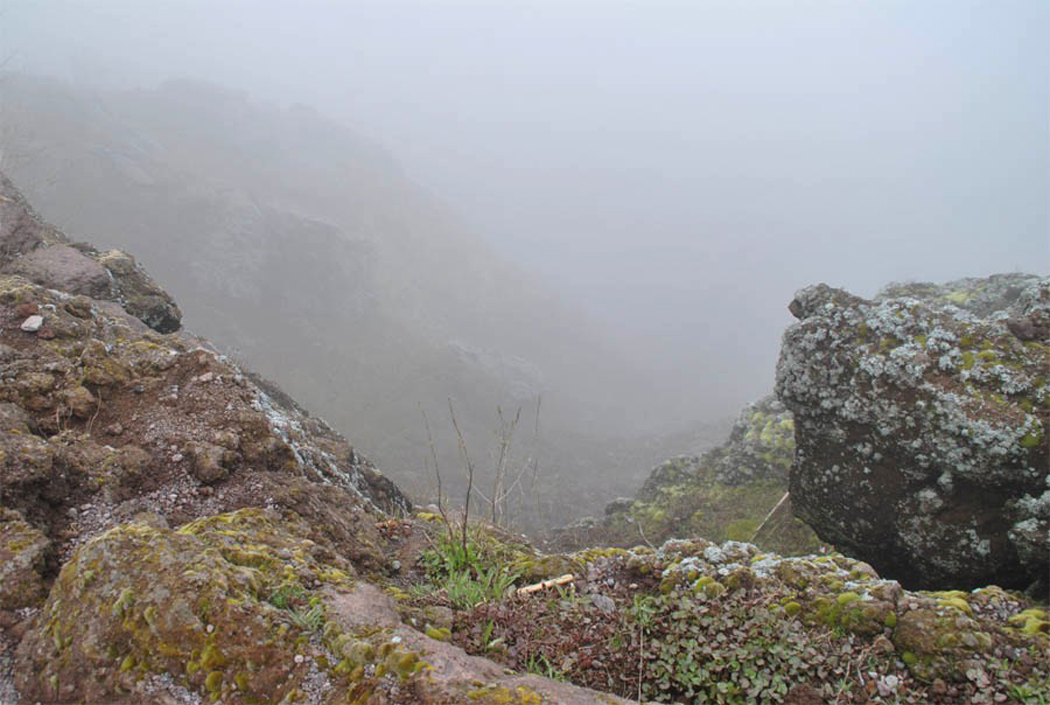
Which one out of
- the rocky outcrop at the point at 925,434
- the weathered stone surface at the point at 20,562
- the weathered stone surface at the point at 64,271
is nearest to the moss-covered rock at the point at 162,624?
the weathered stone surface at the point at 20,562

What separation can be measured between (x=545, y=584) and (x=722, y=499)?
11.6m

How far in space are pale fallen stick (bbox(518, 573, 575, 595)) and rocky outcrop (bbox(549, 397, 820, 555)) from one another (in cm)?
832

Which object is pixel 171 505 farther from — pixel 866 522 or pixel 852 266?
pixel 852 266

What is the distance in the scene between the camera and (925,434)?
647cm

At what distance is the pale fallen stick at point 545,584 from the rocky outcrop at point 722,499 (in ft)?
27.3

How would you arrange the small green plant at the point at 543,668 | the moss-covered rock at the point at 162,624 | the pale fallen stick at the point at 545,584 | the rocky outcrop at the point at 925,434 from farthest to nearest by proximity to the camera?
the rocky outcrop at the point at 925,434
the pale fallen stick at the point at 545,584
the small green plant at the point at 543,668
the moss-covered rock at the point at 162,624

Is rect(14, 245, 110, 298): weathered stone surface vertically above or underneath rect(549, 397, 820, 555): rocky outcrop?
above

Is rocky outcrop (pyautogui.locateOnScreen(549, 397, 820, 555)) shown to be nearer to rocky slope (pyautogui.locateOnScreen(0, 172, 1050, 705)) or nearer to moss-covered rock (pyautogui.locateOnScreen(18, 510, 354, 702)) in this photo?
rocky slope (pyautogui.locateOnScreen(0, 172, 1050, 705))

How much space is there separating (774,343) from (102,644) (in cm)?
9376

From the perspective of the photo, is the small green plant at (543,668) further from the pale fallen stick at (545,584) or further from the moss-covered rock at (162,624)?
the moss-covered rock at (162,624)

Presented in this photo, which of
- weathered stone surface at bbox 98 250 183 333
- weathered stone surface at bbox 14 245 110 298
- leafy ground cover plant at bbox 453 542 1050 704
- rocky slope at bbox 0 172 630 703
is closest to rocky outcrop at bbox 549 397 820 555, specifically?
leafy ground cover plant at bbox 453 542 1050 704

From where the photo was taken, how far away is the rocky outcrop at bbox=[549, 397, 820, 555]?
1227cm

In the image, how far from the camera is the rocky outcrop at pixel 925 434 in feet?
19.1

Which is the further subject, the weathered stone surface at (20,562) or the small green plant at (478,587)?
the small green plant at (478,587)
